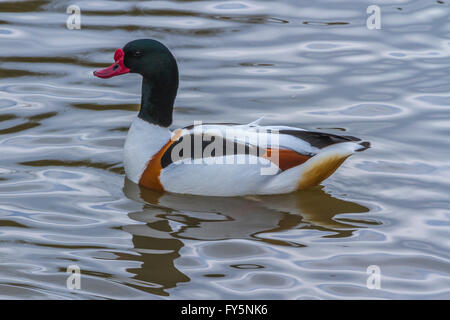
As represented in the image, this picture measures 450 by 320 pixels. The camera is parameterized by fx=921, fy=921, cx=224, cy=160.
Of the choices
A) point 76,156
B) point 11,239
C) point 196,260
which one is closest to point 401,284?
point 196,260

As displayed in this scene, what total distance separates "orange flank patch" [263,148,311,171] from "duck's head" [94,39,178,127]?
97 centimetres

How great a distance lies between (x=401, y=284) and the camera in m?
6.24

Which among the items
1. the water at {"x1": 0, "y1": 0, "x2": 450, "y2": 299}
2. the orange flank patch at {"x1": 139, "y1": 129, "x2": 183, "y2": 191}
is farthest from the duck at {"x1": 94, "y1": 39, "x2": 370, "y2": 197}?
the water at {"x1": 0, "y1": 0, "x2": 450, "y2": 299}

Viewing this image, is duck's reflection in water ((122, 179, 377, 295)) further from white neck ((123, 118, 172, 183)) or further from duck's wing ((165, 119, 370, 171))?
duck's wing ((165, 119, 370, 171))

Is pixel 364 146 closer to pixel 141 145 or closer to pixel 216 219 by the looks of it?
pixel 216 219

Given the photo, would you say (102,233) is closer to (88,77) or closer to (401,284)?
(401,284)

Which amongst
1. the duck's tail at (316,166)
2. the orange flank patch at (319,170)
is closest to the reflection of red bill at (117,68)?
the duck's tail at (316,166)

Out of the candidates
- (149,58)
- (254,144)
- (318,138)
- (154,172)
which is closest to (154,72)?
(149,58)

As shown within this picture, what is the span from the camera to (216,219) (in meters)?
7.21

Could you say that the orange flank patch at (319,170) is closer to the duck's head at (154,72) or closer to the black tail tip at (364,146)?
the black tail tip at (364,146)

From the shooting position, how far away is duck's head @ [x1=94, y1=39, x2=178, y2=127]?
769 cm

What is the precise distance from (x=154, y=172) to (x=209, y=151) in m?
0.54
